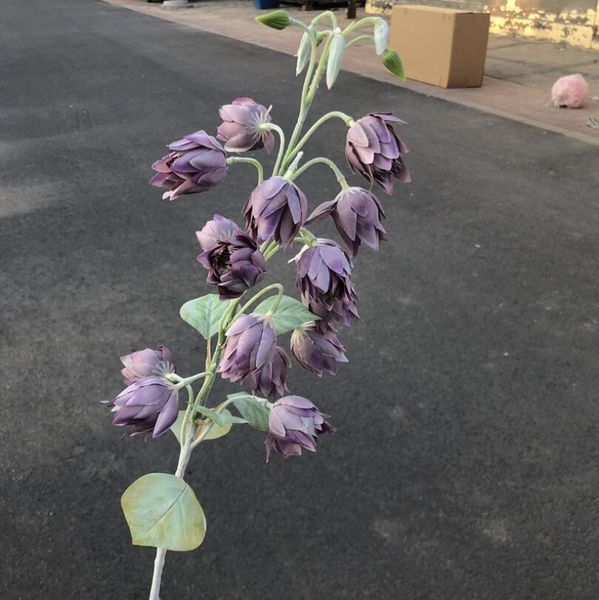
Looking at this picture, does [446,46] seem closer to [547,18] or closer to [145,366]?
[547,18]

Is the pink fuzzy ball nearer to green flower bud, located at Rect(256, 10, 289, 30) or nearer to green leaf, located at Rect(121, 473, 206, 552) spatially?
green flower bud, located at Rect(256, 10, 289, 30)

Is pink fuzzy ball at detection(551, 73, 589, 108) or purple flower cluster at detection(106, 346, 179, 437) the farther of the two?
pink fuzzy ball at detection(551, 73, 589, 108)

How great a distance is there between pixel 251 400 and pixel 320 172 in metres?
5.13

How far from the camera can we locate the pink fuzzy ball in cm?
836

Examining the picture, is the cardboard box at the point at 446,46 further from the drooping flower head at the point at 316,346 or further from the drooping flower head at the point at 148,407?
the drooping flower head at the point at 148,407

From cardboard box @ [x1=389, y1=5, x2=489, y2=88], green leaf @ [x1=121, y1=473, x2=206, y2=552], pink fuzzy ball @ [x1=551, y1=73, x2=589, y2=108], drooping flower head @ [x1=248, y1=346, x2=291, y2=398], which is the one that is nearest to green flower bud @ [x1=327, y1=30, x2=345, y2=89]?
drooping flower head @ [x1=248, y1=346, x2=291, y2=398]

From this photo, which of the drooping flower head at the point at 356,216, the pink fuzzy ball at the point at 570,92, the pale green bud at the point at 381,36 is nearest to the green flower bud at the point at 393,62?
the pale green bud at the point at 381,36

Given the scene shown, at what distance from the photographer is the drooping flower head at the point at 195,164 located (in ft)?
3.35

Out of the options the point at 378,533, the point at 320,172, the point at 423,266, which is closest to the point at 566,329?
the point at 423,266

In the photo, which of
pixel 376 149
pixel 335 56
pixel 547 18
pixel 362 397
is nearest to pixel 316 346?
pixel 376 149

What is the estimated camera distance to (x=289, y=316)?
3.68 feet

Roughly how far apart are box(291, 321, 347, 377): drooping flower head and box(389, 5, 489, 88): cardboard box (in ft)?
29.7

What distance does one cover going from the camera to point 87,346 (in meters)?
3.80

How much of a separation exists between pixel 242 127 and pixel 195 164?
0.13m
